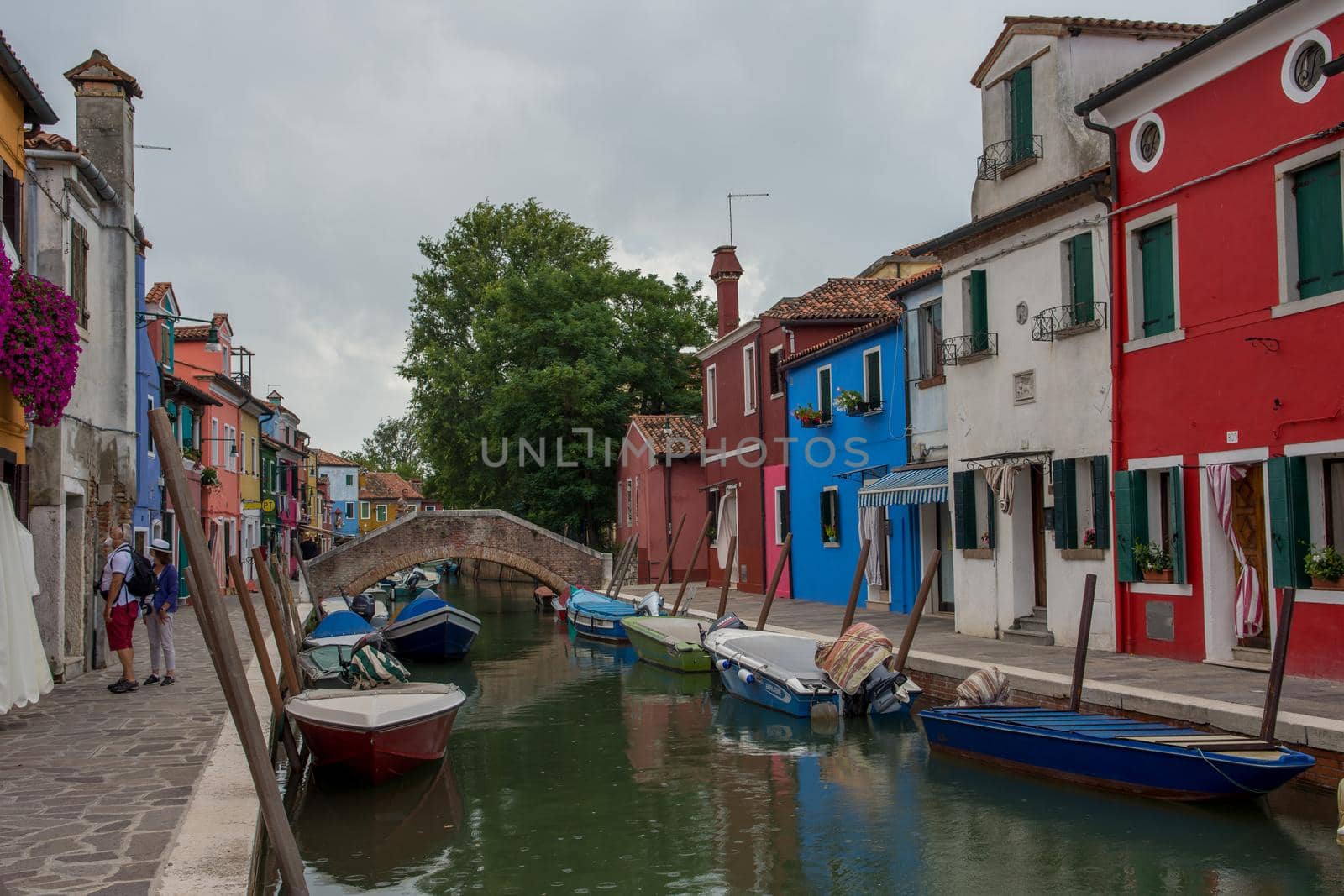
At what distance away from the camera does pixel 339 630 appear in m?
20.4

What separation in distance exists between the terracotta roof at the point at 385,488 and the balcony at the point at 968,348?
249 feet

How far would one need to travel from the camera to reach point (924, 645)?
1549 cm

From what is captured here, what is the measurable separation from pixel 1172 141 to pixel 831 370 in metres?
10.7

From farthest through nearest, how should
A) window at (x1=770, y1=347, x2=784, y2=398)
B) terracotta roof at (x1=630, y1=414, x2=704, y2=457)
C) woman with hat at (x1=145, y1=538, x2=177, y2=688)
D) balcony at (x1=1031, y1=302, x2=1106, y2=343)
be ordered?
1. terracotta roof at (x1=630, y1=414, x2=704, y2=457)
2. window at (x1=770, y1=347, x2=784, y2=398)
3. balcony at (x1=1031, y1=302, x2=1106, y2=343)
4. woman with hat at (x1=145, y1=538, x2=177, y2=688)

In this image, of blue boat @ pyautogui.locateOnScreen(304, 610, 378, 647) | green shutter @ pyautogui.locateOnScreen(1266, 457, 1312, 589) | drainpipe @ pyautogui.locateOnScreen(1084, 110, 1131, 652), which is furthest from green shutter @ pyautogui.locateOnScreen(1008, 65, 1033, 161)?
blue boat @ pyautogui.locateOnScreen(304, 610, 378, 647)

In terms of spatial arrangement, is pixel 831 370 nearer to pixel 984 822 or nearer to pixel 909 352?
pixel 909 352

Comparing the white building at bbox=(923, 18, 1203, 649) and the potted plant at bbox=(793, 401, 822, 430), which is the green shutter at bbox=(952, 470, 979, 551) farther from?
the potted plant at bbox=(793, 401, 822, 430)

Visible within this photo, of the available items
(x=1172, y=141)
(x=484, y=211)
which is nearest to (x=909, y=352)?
(x=1172, y=141)

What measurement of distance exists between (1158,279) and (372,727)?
9.15 meters

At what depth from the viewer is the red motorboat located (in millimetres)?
10328

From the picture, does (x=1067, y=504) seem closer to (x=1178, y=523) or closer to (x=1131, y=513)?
(x=1131, y=513)

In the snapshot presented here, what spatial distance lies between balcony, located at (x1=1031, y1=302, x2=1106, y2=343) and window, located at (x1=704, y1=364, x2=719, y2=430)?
50.3 ft

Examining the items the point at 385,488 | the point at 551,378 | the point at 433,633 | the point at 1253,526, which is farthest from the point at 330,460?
the point at 1253,526

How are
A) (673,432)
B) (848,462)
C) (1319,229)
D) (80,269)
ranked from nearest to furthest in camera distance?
(1319,229), (80,269), (848,462), (673,432)
